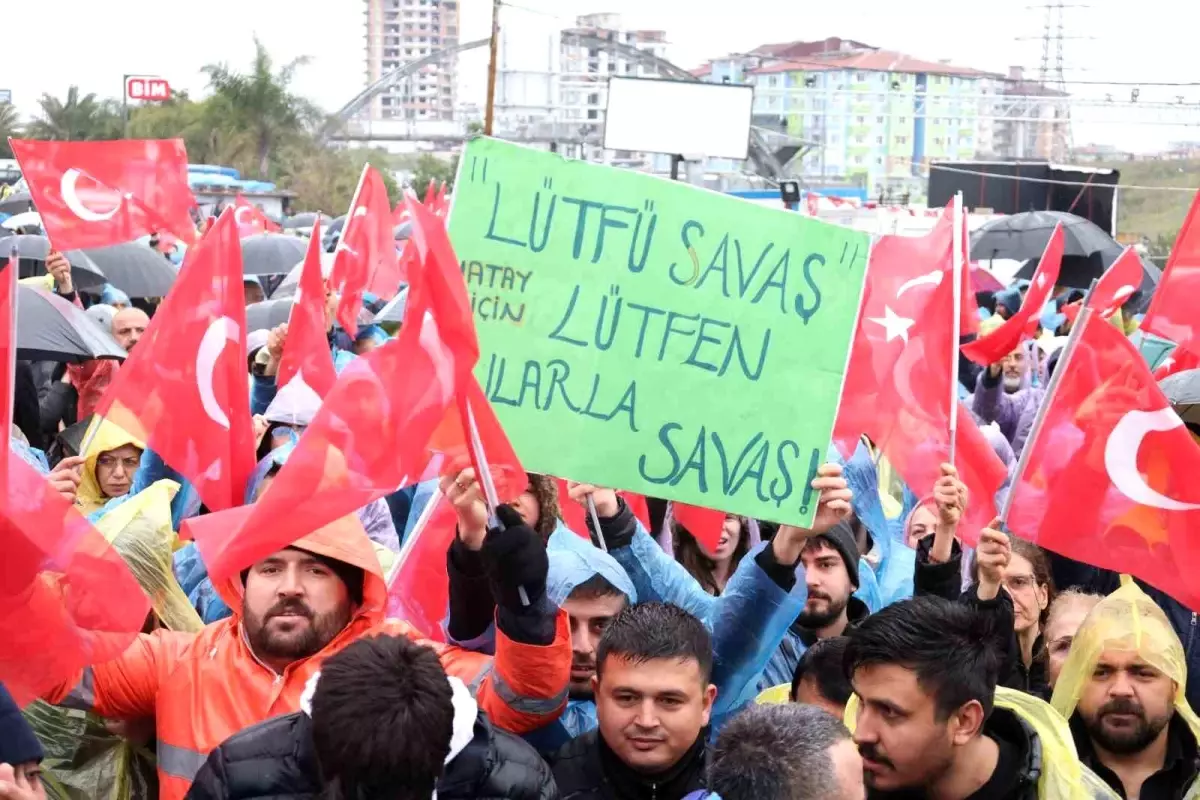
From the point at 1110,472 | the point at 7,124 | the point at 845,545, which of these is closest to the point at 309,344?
the point at 845,545

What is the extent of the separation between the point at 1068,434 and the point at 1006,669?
23.7 inches

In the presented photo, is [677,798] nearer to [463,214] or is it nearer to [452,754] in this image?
[452,754]

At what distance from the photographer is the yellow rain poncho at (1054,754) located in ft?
10.9

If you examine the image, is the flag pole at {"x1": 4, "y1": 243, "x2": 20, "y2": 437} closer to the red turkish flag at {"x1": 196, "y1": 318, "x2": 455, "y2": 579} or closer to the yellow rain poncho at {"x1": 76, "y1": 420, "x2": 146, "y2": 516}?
the red turkish flag at {"x1": 196, "y1": 318, "x2": 455, "y2": 579}

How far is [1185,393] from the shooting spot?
634 cm

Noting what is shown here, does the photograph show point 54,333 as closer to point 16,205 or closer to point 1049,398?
point 1049,398

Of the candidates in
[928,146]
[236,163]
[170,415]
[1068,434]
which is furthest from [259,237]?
[928,146]

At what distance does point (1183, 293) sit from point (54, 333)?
414 cm

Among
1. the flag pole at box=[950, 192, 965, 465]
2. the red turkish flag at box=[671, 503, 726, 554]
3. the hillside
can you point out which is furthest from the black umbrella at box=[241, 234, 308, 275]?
the hillside

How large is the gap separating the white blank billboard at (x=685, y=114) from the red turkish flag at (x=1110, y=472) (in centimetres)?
2562

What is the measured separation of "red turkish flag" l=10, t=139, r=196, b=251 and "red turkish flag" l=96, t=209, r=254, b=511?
4.49m

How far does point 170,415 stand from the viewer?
188 inches

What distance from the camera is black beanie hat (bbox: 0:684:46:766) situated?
2.78 meters

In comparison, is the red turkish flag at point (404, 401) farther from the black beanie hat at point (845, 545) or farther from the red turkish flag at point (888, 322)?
the red turkish flag at point (888, 322)
